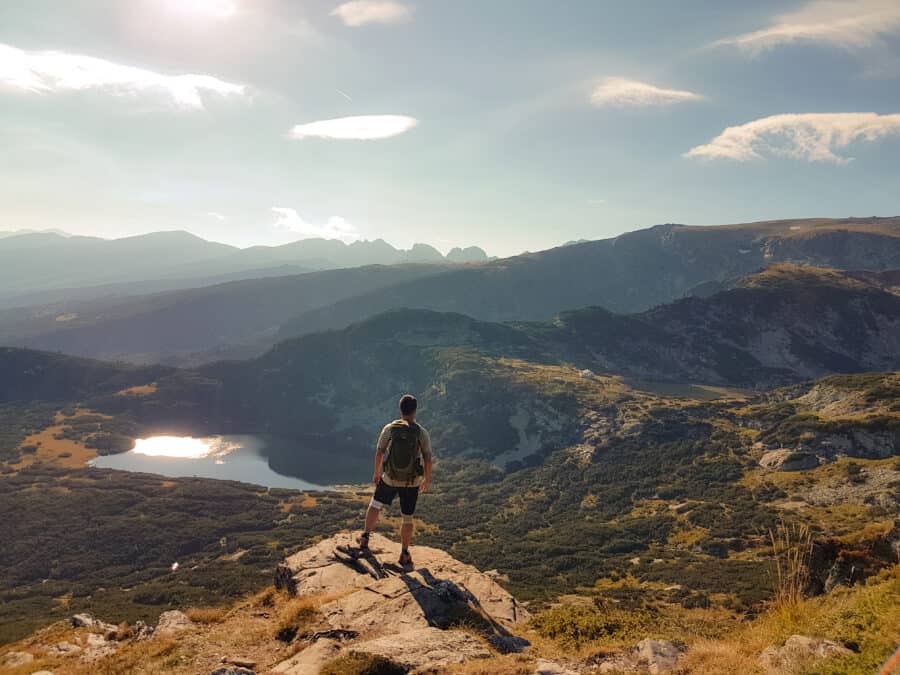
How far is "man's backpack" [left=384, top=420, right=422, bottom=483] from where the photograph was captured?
40.3 feet

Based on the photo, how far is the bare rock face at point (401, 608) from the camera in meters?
8.34

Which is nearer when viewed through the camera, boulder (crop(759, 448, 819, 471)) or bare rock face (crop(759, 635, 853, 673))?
bare rock face (crop(759, 635, 853, 673))

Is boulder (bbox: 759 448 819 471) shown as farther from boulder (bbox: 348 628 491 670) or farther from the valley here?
boulder (bbox: 348 628 491 670)

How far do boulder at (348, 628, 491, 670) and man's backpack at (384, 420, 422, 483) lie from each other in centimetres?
368

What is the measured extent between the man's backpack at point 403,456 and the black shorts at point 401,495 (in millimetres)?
309

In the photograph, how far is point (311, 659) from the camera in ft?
27.3

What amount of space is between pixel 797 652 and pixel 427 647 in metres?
5.34

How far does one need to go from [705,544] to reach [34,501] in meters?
139

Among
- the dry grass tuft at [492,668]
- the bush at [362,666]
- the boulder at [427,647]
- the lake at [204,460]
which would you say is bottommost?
the lake at [204,460]

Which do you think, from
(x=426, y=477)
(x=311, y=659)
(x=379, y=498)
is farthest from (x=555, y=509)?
(x=311, y=659)

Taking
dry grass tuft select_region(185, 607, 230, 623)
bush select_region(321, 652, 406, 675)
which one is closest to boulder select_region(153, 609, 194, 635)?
dry grass tuft select_region(185, 607, 230, 623)

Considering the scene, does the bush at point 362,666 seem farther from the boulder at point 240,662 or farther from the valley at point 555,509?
the valley at point 555,509

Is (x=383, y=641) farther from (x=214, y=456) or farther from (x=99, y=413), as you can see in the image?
(x=99, y=413)

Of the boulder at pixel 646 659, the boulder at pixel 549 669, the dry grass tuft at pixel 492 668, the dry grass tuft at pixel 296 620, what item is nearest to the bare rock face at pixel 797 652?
the boulder at pixel 646 659
